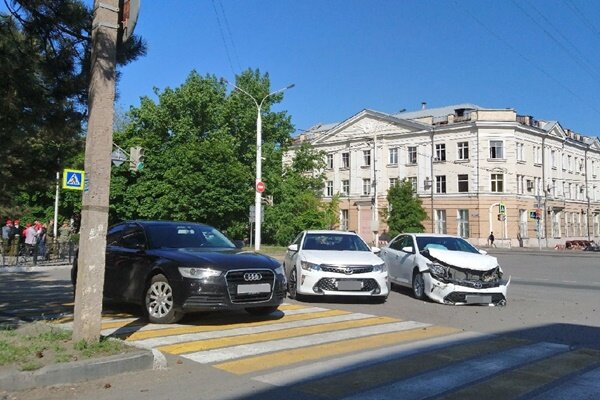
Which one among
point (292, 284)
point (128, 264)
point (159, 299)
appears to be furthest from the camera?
point (292, 284)

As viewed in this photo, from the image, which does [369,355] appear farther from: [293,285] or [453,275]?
[453,275]

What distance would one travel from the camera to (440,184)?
6322cm

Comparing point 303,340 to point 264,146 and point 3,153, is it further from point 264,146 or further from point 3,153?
point 264,146

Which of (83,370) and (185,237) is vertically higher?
(185,237)

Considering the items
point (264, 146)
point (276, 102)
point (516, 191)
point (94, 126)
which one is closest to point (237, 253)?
point (94, 126)

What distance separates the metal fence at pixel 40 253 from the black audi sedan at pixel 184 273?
14173 mm

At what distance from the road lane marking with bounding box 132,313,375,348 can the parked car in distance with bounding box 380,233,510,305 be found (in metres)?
2.67

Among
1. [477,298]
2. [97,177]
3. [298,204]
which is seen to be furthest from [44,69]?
[298,204]

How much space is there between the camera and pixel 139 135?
4806cm

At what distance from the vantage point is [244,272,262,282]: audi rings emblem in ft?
27.7

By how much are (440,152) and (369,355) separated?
2320 inches

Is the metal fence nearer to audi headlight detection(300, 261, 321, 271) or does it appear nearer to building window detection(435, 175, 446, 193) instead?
audi headlight detection(300, 261, 321, 271)

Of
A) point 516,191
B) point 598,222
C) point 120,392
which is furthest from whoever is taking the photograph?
point 598,222

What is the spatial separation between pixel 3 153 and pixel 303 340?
18.3 feet
